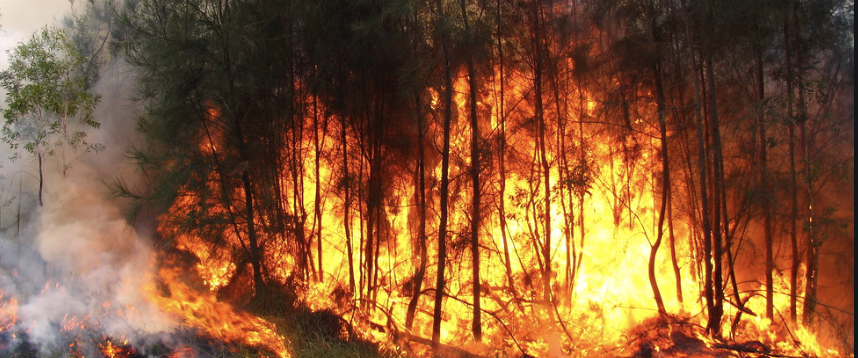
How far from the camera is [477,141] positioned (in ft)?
16.6

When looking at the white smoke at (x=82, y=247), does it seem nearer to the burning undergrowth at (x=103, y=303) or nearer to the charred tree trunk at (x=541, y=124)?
the burning undergrowth at (x=103, y=303)

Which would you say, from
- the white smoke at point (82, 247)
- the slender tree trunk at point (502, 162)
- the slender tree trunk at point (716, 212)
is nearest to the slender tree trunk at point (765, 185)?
the slender tree trunk at point (716, 212)

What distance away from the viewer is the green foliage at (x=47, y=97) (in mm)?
6488

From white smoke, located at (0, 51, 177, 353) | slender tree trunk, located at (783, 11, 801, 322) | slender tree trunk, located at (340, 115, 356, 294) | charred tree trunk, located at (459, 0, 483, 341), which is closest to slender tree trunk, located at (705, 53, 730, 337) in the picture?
slender tree trunk, located at (783, 11, 801, 322)

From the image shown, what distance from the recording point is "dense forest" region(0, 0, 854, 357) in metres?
4.23

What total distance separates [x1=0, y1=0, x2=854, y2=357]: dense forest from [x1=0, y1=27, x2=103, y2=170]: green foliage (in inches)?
55.3

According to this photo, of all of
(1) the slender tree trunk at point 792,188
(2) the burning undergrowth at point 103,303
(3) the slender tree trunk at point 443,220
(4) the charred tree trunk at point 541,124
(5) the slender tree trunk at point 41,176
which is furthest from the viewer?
(5) the slender tree trunk at point 41,176

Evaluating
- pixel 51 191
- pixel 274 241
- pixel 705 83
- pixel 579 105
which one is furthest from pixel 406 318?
pixel 51 191

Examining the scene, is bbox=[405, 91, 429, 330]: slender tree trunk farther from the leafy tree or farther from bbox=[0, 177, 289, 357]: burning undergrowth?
the leafy tree

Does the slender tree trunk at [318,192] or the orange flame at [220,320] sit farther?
the slender tree trunk at [318,192]

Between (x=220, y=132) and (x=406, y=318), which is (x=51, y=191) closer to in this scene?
(x=220, y=132)

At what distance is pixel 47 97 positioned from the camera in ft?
21.5

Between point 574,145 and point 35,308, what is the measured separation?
5238 millimetres

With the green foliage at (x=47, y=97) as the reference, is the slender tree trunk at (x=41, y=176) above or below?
below
